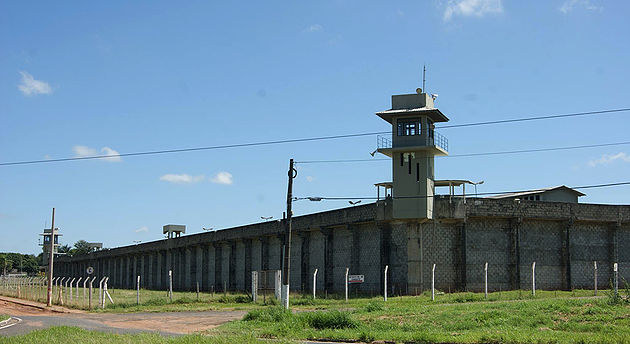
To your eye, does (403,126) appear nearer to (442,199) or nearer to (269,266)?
(442,199)

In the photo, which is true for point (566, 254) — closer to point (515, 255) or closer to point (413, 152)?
point (515, 255)

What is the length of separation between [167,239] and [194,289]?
9.47 metres

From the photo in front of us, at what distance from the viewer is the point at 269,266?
56.4 m

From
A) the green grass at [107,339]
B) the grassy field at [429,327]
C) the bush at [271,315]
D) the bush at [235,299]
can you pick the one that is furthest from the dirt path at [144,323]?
the bush at [235,299]

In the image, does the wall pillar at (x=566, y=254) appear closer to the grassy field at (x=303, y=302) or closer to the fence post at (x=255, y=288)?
the grassy field at (x=303, y=302)

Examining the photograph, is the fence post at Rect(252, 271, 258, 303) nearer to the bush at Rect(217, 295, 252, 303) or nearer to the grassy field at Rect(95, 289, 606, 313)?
the grassy field at Rect(95, 289, 606, 313)

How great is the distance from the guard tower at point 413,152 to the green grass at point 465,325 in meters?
17.4

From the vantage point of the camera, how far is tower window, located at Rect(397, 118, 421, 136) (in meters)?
42.4

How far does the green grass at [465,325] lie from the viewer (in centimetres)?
1712

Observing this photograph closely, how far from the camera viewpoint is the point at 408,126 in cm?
4269

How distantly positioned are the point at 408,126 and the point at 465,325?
78.7 ft

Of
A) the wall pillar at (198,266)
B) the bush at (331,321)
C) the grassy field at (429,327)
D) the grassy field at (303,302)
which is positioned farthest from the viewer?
the wall pillar at (198,266)

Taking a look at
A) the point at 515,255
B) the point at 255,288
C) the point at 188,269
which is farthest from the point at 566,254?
the point at 188,269

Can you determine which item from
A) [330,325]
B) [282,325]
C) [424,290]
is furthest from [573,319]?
[424,290]
